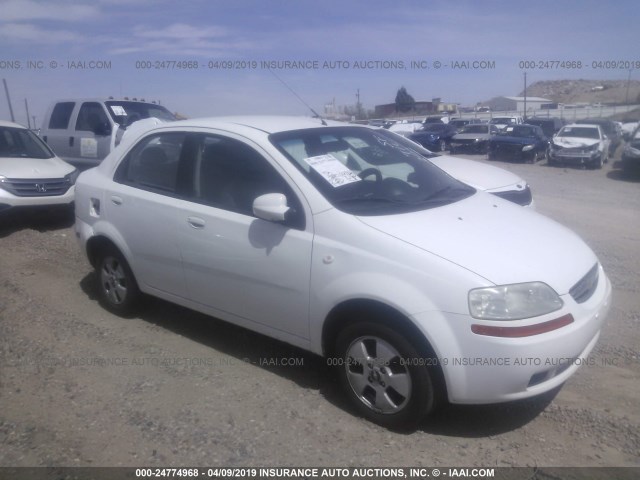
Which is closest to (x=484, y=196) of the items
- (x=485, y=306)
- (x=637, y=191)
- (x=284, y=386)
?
(x=485, y=306)

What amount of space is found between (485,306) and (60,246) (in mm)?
6282

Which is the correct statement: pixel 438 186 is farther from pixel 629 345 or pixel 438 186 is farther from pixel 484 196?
pixel 629 345

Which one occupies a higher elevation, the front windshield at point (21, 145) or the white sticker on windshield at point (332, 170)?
the front windshield at point (21, 145)

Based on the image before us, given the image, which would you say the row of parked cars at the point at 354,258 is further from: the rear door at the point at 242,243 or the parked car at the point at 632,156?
the parked car at the point at 632,156

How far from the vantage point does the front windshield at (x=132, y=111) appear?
10023mm

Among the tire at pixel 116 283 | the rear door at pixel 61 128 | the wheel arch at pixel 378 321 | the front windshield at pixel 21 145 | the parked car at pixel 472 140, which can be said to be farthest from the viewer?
the parked car at pixel 472 140

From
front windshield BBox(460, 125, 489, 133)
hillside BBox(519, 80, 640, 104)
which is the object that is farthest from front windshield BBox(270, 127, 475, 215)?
hillside BBox(519, 80, 640, 104)

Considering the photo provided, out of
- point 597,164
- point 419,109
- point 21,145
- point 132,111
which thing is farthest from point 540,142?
point 419,109

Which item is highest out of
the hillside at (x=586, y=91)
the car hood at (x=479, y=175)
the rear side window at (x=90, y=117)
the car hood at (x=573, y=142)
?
the hillside at (x=586, y=91)

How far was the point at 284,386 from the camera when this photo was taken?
12.3ft

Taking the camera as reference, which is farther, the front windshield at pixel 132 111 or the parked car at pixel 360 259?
the front windshield at pixel 132 111

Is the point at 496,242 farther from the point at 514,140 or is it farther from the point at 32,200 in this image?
the point at 514,140

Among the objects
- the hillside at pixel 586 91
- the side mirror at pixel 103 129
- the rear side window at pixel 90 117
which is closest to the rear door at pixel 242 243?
the side mirror at pixel 103 129

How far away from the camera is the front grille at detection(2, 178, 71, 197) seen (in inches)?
306
